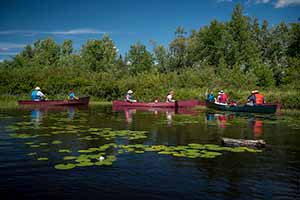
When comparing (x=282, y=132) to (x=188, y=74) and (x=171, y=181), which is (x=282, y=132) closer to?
(x=171, y=181)

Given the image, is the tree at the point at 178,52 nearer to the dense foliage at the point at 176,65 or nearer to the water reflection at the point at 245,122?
the dense foliage at the point at 176,65

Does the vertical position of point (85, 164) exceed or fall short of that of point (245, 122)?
it falls short

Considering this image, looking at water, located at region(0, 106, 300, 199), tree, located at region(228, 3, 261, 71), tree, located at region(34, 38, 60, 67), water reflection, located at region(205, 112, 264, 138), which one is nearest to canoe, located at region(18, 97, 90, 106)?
water reflection, located at region(205, 112, 264, 138)

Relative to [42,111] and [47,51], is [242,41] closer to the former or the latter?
[47,51]

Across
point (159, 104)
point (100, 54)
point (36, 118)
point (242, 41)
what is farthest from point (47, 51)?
point (36, 118)

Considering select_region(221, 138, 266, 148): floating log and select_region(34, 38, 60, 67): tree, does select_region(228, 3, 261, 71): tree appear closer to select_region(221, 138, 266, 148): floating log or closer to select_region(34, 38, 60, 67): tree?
select_region(34, 38, 60, 67): tree

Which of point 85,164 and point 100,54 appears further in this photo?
point 100,54

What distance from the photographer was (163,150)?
30.4 ft

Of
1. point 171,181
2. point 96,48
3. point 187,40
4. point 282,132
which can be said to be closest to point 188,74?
point 187,40

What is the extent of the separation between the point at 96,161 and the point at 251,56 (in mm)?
55372

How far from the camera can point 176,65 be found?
6038 centimetres

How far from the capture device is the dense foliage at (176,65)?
127 ft

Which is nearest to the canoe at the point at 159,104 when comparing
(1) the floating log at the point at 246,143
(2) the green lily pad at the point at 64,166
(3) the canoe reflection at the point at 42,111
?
(3) the canoe reflection at the point at 42,111

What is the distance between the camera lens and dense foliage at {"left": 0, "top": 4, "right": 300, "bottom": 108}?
38844 mm
